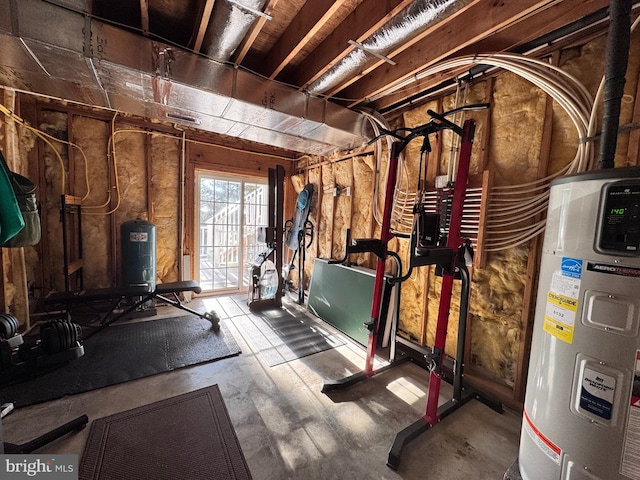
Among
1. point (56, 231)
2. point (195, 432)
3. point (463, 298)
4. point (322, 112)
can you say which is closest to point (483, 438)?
point (463, 298)

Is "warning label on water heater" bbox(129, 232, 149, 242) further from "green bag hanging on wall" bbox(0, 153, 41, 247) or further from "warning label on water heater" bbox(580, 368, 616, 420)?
"warning label on water heater" bbox(580, 368, 616, 420)

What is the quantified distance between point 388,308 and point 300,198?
2521 millimetres

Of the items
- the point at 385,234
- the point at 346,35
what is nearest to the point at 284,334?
the point at 385,234

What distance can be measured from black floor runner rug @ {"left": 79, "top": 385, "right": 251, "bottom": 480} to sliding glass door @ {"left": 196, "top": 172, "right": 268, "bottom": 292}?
2824mm

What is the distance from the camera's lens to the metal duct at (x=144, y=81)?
1.67 metres

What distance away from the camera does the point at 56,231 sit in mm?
3342

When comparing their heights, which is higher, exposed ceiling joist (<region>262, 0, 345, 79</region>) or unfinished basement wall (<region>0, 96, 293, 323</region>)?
exposed ceiling joist (<region>262, 0, 345, 79</region>)

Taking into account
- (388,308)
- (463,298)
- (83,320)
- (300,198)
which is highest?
(300,198)

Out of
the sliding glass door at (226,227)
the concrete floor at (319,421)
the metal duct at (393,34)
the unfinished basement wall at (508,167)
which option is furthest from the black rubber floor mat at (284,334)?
the metal duct at (393,34)

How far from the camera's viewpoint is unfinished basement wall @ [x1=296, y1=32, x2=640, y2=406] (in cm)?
171

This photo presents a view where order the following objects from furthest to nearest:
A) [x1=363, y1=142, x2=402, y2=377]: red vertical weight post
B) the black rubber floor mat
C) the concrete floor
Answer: the black rubber floor mat, [x1=363, y1=142, x2=402, y2=377]: red vertical weight post, the concrete floor

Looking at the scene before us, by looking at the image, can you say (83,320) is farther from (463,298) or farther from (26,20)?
(463,298)

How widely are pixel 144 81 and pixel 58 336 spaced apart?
7.33ft

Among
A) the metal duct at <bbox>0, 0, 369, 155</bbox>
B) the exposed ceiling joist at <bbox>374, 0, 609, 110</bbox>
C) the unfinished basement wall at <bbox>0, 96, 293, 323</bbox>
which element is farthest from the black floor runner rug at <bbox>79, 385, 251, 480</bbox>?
the exposed ceiling joist at <bbox>374, 0, 609, 110</bbox>
